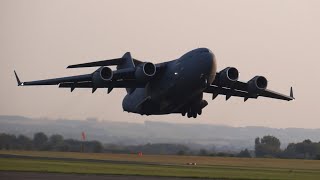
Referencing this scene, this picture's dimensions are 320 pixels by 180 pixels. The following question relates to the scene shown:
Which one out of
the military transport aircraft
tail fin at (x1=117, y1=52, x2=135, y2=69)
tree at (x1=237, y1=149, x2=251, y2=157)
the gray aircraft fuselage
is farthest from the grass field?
tree at (x1=237, y1=149, x2=251, y2=157)

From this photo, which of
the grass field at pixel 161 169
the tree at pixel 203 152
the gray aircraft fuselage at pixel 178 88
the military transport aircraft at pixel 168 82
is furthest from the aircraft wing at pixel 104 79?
the tree at pixel 203 152

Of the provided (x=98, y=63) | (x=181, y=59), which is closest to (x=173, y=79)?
(x=181, y=59)

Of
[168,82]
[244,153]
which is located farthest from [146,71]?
[244,153]

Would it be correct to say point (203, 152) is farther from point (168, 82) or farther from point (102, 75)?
point (102, 75)

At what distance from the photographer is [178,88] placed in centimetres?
4125

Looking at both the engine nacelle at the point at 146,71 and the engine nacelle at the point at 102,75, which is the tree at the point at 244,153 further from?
the engine nacelle at the point at 102,75

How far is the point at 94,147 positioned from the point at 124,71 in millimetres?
31277

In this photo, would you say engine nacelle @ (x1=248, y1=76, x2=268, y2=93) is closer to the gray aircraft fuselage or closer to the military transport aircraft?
the military transport aircraft

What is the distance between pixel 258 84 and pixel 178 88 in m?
6.41

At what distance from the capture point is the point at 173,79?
1628 inches

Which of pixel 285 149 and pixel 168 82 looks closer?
pixel 168 82

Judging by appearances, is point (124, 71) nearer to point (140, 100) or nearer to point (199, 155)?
point (140, 100)

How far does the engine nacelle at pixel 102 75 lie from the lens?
4084 centimetres

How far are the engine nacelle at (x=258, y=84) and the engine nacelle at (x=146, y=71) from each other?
24.2 feet
